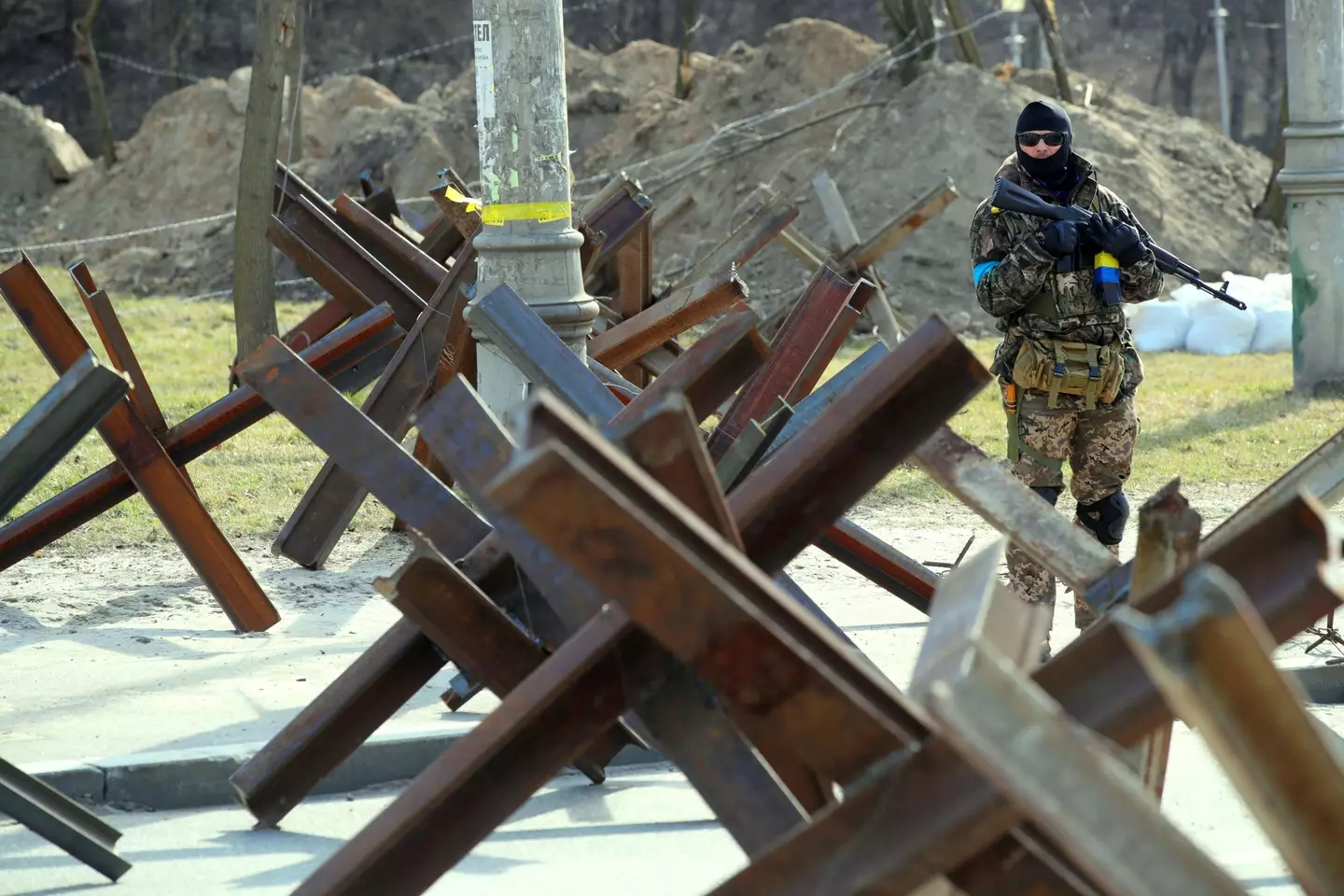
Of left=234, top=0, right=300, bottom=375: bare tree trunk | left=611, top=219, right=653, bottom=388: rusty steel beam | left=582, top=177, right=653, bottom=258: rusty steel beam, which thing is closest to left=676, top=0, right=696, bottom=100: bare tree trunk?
left=234, top=0, right=300, bottom=375: bare tree trunk

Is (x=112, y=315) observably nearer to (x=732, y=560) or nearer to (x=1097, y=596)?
(x=1097, y=596)

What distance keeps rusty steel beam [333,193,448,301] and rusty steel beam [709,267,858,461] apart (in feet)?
8.72

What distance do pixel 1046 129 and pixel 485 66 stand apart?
2226 mm

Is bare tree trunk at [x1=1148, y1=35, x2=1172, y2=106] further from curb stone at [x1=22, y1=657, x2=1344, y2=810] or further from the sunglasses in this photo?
curb stone at [x1=22, y1=657, x2=1344, y2=810]

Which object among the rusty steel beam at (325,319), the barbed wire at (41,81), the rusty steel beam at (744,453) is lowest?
the rusty steel beam at (744,453)

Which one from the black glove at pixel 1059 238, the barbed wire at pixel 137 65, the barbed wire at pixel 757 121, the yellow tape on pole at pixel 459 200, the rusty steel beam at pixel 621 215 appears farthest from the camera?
the barbed wire at pixel 137 65

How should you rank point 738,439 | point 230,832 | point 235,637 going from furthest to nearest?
1. point 235,637
2. point 230,832
3. point 738,439

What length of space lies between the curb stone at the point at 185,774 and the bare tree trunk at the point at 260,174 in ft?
22.5

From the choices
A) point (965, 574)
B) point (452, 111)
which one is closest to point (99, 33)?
point (452, 111)

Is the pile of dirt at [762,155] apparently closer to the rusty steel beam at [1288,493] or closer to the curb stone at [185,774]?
the curb stone at [185,774]

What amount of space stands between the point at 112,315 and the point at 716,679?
4475mm

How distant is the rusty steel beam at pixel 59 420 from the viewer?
3.19 metres

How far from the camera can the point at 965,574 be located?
1937 mm

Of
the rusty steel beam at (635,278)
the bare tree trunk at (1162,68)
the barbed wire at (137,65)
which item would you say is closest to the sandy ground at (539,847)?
the rusty steel beam at (635,278)
